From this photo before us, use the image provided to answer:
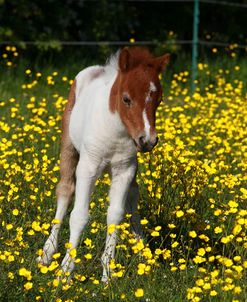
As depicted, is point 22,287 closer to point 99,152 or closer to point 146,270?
point 146,270

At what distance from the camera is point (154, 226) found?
19.5 feet

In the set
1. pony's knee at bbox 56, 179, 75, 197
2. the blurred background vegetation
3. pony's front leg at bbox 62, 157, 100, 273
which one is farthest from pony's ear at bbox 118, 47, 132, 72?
the blurred background vegetation

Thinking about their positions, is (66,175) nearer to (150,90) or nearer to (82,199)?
(82,199)

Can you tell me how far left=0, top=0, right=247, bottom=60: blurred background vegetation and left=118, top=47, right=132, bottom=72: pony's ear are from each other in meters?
7.59

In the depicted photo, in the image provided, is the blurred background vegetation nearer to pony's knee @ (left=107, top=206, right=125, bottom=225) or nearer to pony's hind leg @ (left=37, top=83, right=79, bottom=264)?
pony's hind leg @ (left=37, top=83, right=79, bottom=264)

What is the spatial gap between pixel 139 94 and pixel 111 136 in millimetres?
401

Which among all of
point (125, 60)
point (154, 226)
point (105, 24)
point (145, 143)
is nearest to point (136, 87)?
point (125, 60)

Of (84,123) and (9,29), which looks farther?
(9,29)

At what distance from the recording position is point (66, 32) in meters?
13.4

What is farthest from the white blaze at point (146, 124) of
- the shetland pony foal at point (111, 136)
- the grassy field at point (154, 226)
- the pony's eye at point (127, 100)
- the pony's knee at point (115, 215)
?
the pony's knee at point (115, 215)

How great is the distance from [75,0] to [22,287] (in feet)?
31.5

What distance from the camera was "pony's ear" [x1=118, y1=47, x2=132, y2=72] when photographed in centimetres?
497

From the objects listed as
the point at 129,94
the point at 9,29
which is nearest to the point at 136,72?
the point at 129,94

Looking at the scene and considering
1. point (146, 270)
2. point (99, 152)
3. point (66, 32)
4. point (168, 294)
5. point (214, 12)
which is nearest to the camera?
point (146, 270)
